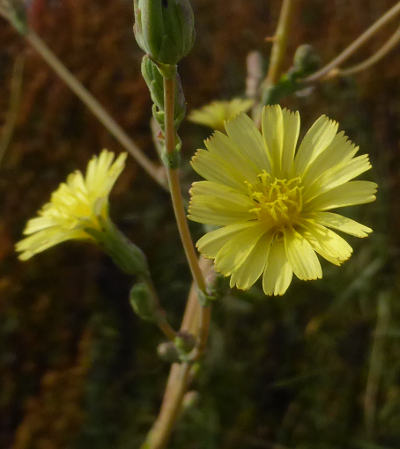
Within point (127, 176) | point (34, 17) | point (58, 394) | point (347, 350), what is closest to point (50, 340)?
point (58, 394)

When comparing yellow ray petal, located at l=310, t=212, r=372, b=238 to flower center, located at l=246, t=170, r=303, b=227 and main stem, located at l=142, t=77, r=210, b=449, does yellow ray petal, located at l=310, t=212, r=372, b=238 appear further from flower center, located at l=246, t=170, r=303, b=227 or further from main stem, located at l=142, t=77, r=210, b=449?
main stem, located at l=142, t=77, r=210, b=449

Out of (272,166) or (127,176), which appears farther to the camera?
(127,176)

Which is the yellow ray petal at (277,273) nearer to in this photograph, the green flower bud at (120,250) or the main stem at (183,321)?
the main stem at (183,321)

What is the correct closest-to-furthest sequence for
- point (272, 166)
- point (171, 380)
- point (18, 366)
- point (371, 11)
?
point (272, 166) < point (171, 380) < point (18, 366) < point (371, 11)

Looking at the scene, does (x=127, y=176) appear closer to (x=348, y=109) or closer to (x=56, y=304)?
(x=56, y=304)

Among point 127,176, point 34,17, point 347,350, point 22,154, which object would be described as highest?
point 34,17

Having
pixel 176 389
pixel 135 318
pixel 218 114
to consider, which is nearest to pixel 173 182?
pixel 176 389

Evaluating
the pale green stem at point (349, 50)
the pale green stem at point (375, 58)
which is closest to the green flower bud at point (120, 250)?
the pale green stem at point (349, 50)

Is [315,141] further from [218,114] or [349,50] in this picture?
[218,114]
